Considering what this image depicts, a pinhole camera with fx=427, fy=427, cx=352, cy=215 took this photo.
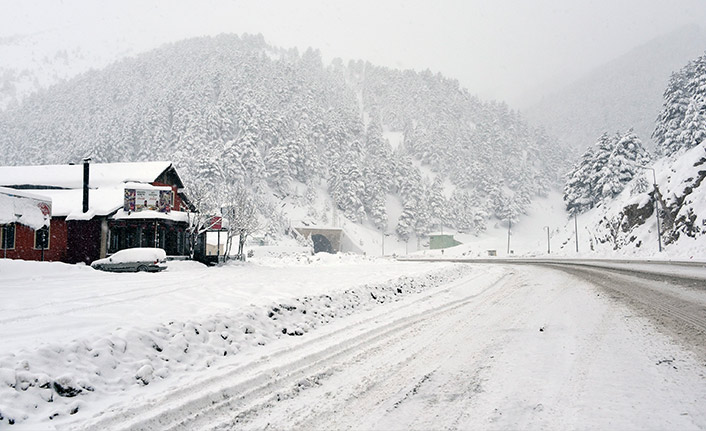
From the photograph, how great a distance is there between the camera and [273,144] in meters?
94.8

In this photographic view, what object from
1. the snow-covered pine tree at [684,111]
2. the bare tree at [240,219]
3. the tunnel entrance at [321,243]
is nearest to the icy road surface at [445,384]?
the bare tree at [240,219]

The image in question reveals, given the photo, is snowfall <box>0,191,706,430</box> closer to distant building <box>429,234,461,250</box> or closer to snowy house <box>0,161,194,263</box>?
snowy house <box>0,161,194,263</box>

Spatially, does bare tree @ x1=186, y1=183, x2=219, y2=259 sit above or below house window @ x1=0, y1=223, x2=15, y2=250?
above

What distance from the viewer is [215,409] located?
4113mm

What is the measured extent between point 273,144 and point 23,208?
72302 millimetres

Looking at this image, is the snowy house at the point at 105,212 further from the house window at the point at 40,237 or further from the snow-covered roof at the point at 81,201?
the house window at the point at 40,237

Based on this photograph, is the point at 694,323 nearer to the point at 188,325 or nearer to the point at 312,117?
the point at 188,325

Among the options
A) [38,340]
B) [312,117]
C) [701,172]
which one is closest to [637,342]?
[38,340]

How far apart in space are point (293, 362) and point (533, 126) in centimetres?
20283

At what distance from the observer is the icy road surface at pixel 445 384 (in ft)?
12.2

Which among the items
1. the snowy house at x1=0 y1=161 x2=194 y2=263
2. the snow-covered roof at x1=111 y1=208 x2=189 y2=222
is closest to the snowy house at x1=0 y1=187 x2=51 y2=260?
the snowy house at x1=0 y1=161 x2=194 y2=263

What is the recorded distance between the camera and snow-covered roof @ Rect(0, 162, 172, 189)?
3744 centimetres

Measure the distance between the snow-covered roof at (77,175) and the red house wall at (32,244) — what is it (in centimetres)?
802

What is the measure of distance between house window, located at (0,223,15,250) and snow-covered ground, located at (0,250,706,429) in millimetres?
19365
